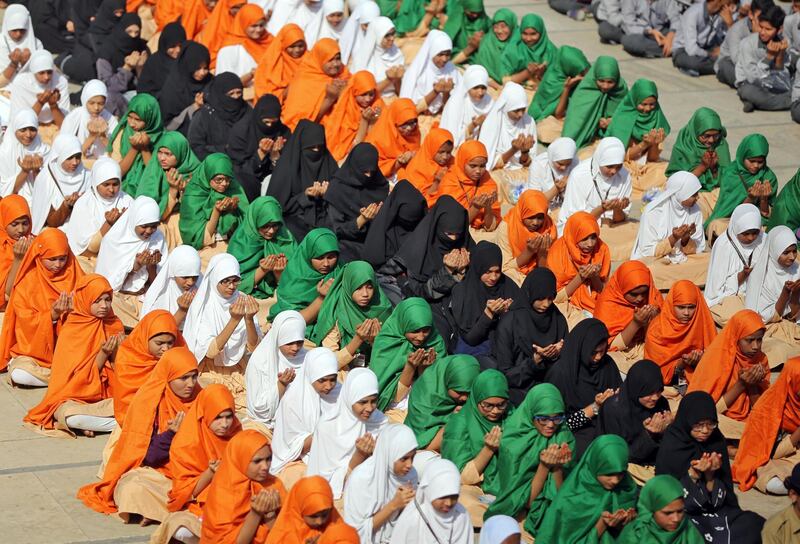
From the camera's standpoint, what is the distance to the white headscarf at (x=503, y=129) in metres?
13.9

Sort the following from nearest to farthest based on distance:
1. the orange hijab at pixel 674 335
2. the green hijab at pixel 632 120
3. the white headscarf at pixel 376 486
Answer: the white headscarf at pixel 376 486 < the orange hijab at pixel 674 335 < the green hijab at pixel 632 120

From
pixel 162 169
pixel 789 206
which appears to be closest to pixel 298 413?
pixel 162 169

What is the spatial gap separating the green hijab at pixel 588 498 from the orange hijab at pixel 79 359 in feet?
10.7

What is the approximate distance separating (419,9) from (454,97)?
92.2 inches

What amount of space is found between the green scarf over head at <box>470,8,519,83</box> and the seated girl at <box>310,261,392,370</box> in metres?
4.49

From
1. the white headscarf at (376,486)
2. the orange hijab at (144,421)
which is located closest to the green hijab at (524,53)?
the orange hijab at (144,421)

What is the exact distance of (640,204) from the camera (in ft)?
44.9

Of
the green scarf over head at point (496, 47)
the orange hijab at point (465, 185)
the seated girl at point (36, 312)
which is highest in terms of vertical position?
the green scarf over head at point (496, 47)

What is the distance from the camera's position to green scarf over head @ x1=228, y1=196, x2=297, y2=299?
12.1 meters

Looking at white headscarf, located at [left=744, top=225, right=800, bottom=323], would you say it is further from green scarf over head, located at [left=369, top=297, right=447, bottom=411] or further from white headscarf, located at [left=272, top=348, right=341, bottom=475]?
white headscarf, located at [left=272, top=348, right=341, bottom=475]

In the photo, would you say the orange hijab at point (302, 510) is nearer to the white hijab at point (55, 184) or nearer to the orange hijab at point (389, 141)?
the white hijab at point (55, 184)

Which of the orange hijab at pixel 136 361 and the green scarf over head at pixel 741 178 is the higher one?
the green scarf over head at pixel 741 178

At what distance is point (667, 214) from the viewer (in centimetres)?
1251

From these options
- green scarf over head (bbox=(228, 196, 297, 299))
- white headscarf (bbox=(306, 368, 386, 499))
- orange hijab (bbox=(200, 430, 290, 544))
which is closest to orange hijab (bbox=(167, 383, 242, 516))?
orange hijab (bbox=(200, 430, 290, 544))
